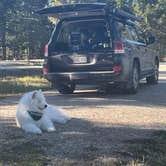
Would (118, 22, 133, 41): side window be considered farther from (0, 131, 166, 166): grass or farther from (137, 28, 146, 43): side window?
(0, 131, 166, 166): grass

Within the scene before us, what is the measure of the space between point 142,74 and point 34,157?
28.6 feet

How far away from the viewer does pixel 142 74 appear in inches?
563

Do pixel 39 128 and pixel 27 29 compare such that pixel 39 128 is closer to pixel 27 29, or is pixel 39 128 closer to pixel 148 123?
pixel 148 123

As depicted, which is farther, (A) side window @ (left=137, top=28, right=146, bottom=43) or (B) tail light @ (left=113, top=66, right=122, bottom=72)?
(A) side window @ (left=137, top=28, right=146, bottom=43)

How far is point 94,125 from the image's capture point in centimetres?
820

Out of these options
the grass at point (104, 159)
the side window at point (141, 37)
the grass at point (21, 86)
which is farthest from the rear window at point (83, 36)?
the grass at point (104, 159)

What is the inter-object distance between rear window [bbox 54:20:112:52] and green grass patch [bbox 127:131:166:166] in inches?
205

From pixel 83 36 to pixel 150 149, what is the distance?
6.47 m

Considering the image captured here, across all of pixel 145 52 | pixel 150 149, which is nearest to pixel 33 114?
pixel 150 149

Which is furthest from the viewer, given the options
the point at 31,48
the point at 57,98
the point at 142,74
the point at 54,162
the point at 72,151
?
the point at 31,48

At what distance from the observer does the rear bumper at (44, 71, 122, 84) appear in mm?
12099

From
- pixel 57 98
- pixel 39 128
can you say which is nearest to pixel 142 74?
pixel 57 98

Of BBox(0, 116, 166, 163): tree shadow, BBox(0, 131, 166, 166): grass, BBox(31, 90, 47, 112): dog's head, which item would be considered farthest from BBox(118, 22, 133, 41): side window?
BBox(0, 131, 166, 166): grass

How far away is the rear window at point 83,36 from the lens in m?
12.3
